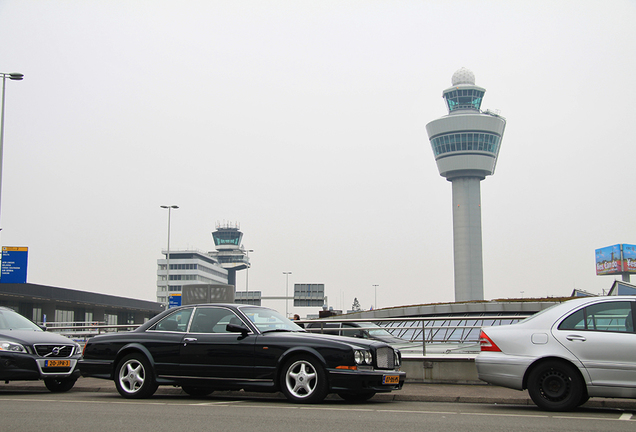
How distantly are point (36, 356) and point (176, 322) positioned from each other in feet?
8.88

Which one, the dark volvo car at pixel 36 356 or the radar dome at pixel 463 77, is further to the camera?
the radar dome at pixel 463 77

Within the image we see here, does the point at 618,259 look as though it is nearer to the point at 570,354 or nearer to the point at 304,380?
the point at 570,354

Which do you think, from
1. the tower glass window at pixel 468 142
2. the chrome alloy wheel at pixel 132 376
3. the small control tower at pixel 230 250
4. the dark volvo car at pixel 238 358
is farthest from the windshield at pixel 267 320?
the small control tower at pixel 230 250

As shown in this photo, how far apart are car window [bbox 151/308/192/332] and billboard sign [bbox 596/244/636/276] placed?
104 metres

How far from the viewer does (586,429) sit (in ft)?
23.1

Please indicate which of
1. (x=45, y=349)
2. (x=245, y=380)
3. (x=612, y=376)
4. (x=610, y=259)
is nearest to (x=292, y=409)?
(x=245, y=380)

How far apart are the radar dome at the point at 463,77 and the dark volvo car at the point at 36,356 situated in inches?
4115

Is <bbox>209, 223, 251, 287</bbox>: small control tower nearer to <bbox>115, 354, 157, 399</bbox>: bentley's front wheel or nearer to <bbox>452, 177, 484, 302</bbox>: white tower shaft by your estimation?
<bbox>452, 177, 484, 302</bbox>: white tower shaft

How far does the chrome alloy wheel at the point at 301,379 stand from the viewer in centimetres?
920

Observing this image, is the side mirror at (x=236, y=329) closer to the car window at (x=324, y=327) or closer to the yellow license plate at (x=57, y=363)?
the yellow license plate at (x=57, y=363)

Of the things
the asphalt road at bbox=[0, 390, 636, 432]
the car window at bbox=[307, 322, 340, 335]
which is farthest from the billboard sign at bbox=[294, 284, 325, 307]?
the asphalt road at bbox=[0, 390, 636, 432]

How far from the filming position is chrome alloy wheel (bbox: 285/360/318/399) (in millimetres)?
9203

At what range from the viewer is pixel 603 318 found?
8.65 meters

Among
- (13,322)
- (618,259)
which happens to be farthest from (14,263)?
(618,259)
